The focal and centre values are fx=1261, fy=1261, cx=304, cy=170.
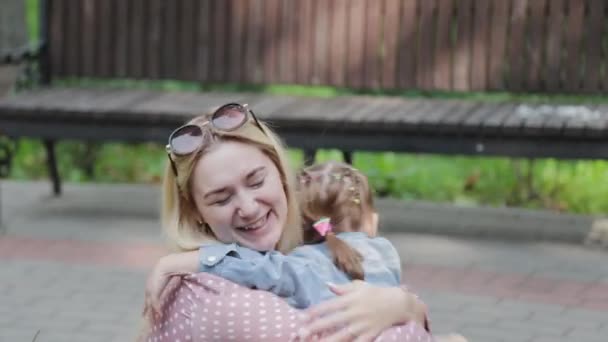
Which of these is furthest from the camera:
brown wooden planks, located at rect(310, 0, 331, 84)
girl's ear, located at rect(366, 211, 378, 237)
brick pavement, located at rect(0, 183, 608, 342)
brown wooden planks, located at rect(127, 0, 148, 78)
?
brown wooden planks, located at rect(127, 0, 148, 78)

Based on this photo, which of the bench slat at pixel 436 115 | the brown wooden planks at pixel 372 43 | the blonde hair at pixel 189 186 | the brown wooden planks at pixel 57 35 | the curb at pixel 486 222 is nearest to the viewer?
the blonde hair at pixel 189 186

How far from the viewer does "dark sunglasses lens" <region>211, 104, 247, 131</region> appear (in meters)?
2.62

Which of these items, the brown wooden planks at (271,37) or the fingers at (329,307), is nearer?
the fingers at (329,307)

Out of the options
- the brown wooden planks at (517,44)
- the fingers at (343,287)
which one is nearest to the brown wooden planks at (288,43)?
the brown wooden planks at (517,44)

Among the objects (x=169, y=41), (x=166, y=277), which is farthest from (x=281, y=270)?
(x=169, y=41)

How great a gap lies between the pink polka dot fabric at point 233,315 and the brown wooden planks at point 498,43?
4.91 m

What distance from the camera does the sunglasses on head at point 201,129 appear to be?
8.44 feet

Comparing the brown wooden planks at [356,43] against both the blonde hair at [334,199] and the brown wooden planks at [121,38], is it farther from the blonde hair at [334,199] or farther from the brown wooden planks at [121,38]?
the blonde hair at [334,199]

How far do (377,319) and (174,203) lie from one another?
495 mm

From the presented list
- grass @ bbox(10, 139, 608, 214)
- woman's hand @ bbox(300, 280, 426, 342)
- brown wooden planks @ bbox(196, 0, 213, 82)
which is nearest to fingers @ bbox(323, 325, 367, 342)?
woman's hand @ bbox(300, 280, 426, 342)

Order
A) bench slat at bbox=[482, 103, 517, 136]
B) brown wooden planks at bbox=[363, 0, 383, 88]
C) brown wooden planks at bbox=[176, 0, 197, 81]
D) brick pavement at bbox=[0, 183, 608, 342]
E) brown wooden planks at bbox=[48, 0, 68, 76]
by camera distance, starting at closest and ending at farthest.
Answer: brick pavement at bbox=[0, 183, 608, 342]
bench slat at bbox=[482, 103, 517, 136]
brown wooden planks at bbox=[363, 0, 383, 88]
brown wooden planks at bbox=[176, 0, 197, 81]
brown wooden planks at bbox=[48, 0, 68, 76]

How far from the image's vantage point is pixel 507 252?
21.0 feet

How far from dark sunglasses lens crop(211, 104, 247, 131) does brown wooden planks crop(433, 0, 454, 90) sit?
4849mm

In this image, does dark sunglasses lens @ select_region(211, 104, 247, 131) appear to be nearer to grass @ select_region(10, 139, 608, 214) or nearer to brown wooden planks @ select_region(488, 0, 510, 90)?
grass @ select_region(10, 139, 608, 214)
